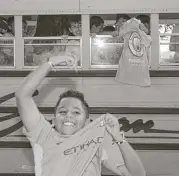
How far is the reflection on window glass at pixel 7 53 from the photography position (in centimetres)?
315

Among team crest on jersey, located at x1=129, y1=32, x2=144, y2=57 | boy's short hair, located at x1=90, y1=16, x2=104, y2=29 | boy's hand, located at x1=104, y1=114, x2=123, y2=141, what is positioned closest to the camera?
boy's hand, located at x1=104, y1=114, x2=123, y2=141

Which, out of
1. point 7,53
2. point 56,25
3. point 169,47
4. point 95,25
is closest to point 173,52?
point 169,47

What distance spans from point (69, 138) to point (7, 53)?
2.02 m

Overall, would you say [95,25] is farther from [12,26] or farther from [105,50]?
[12,26]

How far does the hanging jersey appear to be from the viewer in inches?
119

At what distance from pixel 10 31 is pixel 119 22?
3.17 feet

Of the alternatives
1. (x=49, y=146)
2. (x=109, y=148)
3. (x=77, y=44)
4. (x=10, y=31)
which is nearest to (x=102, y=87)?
(x=77, y=44)

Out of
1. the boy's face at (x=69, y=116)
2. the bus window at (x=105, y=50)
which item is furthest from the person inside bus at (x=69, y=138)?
the bus window at (x=105, y=50)

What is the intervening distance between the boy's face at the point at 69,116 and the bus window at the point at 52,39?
5.60 ft

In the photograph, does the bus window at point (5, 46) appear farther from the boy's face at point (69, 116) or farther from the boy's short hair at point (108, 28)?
the boy's face at point (69, 116)

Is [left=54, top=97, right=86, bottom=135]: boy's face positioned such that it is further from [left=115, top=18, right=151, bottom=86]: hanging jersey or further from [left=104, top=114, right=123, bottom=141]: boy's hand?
[left=115, top=18, right=151, bottom=86]: hanging jersey

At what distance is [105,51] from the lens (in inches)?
122

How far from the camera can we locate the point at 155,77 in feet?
9.90

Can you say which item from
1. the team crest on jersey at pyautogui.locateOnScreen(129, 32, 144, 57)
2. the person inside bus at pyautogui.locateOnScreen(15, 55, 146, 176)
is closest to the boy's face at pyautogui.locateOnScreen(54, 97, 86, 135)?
the person inside bus at pyautogui.locateOnScreen(15, 55, 146, 176)
